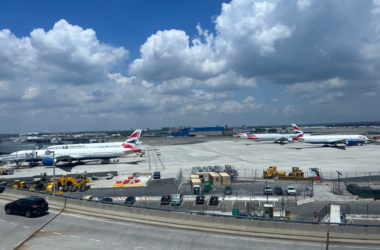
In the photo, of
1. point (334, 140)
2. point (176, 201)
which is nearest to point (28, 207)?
point (176, 201)

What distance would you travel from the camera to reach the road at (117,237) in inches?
547

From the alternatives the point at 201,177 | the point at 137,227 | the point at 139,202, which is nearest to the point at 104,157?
the point at 201,177

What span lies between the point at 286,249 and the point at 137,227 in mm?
9703

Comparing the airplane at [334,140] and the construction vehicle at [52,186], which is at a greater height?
the airplane at [334,140]

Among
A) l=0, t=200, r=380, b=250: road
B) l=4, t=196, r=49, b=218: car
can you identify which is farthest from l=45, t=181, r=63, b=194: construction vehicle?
l=0, t=200, r=380, b=250: road

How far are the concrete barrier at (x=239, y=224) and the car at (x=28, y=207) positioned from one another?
3324mm

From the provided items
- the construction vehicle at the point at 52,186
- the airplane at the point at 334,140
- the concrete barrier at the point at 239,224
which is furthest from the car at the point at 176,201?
the airplane at the point at 334,140

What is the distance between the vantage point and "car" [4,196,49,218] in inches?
757

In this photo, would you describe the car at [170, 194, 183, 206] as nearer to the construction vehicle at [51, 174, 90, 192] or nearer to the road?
the road

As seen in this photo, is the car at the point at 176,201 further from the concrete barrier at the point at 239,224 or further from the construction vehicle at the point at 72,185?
the construction vehicle at the point at 72,185

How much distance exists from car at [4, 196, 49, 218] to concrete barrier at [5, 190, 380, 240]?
3324 millimetres

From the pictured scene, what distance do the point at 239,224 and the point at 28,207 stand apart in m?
16.7

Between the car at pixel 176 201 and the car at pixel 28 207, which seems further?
the car at pixel 176 201

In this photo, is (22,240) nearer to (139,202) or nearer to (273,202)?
(139,202)
